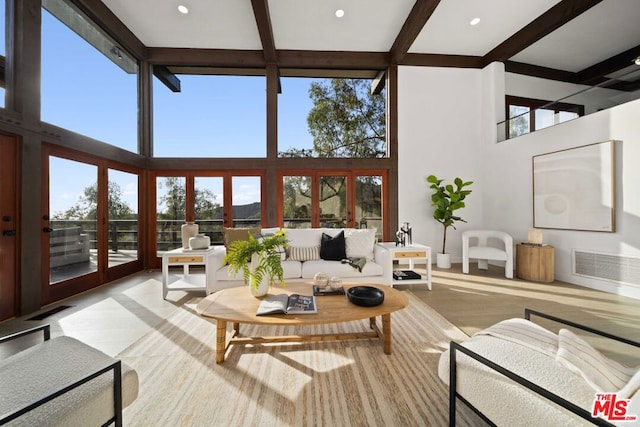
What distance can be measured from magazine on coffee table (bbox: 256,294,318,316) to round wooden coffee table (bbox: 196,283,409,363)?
34 millimetres

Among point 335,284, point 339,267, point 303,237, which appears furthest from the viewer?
point 303,237

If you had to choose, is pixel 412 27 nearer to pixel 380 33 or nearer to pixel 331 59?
pixel 380 33

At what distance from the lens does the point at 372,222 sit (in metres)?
5.53

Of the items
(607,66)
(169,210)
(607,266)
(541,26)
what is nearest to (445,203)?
(607,266)

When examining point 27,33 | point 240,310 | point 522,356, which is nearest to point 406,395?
point 522,356

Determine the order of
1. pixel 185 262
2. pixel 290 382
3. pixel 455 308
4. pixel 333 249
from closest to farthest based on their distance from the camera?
pixel 290 382 → pixel 455 308 → pixel 185 262 → pixel 333 249

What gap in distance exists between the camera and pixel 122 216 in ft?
15.0

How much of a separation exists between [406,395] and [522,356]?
2.54ft

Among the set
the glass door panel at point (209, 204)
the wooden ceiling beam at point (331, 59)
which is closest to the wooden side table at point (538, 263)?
the wooden ceiling beam at point (331, 59)

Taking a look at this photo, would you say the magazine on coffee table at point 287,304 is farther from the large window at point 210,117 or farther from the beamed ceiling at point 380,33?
the beamed ceiling at point 380,33

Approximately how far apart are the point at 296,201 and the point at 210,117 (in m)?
2.49

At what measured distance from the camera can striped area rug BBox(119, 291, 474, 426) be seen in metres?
1.46

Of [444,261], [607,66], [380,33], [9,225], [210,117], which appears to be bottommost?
[444,261]

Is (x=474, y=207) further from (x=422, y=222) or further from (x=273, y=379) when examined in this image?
(x=273, y=379)
